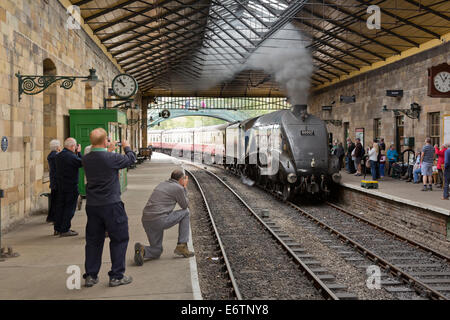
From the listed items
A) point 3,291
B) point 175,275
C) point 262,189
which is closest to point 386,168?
point 262,189

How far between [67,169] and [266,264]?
3338mm

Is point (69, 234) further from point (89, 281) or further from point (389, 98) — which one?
point (389, 98)

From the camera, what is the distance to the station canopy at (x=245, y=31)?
13227mm

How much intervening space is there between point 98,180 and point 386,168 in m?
14.5

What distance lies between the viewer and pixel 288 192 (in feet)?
40.4

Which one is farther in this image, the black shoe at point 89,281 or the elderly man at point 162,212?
the elderly man at point 162,212

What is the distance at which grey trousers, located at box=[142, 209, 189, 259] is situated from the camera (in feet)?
17.9

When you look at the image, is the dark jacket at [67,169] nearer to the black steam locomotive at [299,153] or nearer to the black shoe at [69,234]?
the black shoe at [69,234]

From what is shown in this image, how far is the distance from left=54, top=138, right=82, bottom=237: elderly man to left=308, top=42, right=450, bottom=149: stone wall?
11.2 m

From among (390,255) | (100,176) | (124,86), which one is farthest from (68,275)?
(124,86)

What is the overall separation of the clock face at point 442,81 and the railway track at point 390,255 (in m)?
3.67

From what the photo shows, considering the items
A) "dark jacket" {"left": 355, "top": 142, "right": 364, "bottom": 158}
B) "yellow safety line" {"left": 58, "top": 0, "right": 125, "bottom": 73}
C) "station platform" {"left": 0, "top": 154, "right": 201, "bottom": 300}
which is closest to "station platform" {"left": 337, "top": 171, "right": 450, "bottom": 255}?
"dark jacket" {"left": 355, "top": 142, "right": 364, "bottom": 158}

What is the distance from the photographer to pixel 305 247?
765 cm

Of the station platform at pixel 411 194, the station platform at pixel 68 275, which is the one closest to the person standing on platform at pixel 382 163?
the station platform at pixel 411 194
